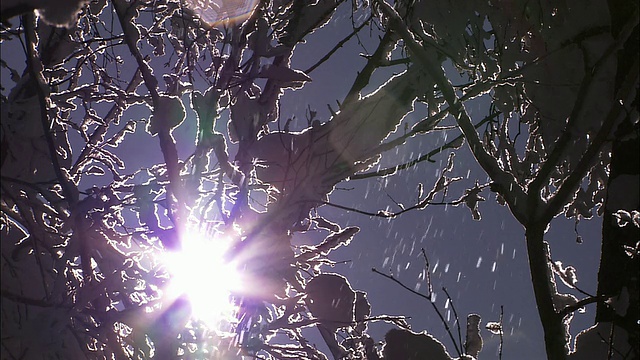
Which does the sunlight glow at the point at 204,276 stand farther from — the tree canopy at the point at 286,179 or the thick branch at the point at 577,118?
the thick branch at the point at 577,118

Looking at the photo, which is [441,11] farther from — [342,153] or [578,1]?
[342,153]

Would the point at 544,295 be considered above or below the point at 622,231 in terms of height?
below

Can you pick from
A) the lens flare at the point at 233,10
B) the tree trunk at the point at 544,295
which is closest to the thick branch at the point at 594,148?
the tree trunk at the point at 544,295

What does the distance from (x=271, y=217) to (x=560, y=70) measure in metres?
1.97

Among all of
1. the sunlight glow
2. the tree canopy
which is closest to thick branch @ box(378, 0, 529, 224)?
the tree canopy

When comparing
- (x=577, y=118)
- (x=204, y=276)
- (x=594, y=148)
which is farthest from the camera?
(x=204, y=276)

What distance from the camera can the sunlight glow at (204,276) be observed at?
2.59 m

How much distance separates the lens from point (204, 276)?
2754 mm

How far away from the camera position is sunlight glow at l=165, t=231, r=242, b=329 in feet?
8.50

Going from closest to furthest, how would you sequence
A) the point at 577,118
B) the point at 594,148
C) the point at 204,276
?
the point at 594,148, the point at 577,118, the point at 204,276

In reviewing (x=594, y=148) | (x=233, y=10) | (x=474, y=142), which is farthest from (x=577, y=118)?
(x=233, y=10)

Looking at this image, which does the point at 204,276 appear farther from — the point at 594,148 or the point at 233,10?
the point at 594,148

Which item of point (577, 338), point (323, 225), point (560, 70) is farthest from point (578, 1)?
point (323, 225)

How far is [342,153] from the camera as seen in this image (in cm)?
312
